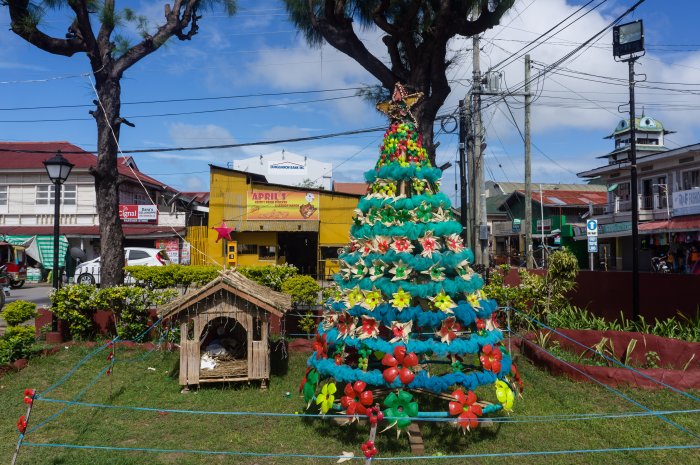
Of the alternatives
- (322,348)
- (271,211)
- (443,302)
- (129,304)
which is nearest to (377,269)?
(443,302)

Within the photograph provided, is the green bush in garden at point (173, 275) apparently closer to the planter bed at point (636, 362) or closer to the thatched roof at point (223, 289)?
the thatched roof at point (223, 289)

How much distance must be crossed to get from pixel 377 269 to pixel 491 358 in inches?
60.6

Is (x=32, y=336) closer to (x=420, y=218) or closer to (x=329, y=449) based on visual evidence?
(x=329, y=449)

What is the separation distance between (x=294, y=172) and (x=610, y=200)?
92.9 ft

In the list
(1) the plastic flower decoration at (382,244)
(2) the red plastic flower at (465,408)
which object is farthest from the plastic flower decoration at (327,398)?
(1) the plastic flower decoration at (382,244)

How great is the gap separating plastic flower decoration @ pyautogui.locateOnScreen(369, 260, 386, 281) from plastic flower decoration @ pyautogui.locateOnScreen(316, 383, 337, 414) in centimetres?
125

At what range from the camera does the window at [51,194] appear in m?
29.4

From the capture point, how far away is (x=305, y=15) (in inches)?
482

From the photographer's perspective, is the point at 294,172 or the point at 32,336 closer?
the point at 32,336

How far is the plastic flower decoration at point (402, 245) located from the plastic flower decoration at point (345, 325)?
910mm

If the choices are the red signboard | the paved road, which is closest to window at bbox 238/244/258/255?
the red signboard

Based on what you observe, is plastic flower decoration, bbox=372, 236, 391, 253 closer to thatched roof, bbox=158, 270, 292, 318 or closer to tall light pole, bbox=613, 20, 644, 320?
thatched roof, bbox=158, 270, 292, 318

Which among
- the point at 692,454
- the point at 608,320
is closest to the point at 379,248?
the point at 692,454

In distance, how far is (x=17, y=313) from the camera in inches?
368
